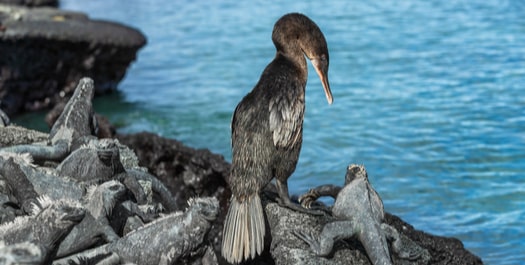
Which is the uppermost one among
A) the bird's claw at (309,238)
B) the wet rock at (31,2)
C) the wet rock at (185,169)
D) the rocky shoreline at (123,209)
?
the bird's claw at (309,238)

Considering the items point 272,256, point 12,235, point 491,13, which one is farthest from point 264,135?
point 491,13

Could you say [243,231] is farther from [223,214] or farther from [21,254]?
[223,214]

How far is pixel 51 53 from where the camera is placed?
44.5ft

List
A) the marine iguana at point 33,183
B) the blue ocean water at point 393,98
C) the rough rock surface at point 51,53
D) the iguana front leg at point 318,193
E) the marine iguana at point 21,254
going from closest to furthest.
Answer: the marine iguana at point 21,254 < the marine iguana at point 33,183 < the iguana front leg at point 318,193 < the blue ocean water at point 393,98 < the rough rock surface at point 51,53

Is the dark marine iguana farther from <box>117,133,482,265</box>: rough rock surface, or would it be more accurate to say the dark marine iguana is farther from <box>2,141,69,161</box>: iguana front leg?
<box>117,133,482,265</box>: rough rock surface

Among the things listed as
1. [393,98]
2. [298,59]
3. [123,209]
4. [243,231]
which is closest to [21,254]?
[123,209]

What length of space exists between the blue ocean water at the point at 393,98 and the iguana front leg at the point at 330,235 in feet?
11.0

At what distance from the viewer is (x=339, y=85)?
14.2 m

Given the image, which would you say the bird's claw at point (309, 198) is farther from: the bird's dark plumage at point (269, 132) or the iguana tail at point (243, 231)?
the iguana tail at point (243, 231)

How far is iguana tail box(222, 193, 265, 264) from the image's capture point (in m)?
5.38

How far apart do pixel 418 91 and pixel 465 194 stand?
11.8 ft

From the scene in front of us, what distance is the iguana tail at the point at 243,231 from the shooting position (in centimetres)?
538

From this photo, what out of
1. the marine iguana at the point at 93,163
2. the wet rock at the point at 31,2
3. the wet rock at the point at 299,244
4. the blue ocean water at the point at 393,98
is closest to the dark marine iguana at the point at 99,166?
the marine iguana at the point at 93,163

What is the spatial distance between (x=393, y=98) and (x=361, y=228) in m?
8.09
